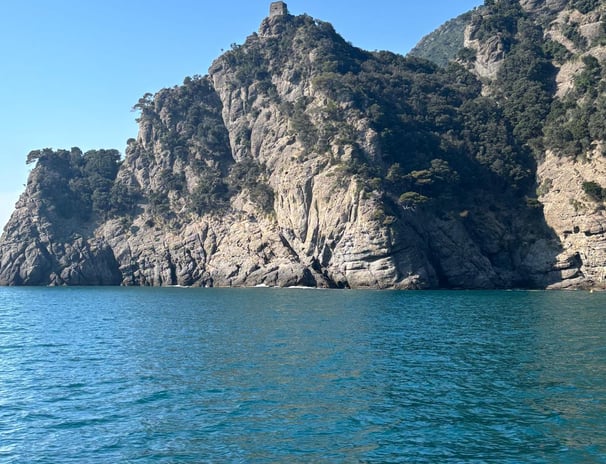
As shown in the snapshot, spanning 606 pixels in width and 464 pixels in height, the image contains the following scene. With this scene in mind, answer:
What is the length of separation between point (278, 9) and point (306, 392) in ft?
425

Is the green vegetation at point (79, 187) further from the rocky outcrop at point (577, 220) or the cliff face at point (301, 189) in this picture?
the rocky outcrop at point (577, 220)

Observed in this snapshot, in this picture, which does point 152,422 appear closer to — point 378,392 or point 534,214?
point 378,392

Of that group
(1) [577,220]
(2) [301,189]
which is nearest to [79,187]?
(2) [301,189]

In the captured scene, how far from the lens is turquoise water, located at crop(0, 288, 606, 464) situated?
16094mm

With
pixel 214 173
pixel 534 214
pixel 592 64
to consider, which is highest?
pixel 592 64

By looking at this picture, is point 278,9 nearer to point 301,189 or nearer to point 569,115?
point 301,189

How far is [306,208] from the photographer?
10038 centimetres

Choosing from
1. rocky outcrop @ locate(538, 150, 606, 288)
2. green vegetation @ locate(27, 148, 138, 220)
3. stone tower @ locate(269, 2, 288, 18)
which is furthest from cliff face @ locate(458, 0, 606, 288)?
green vegetation @ locate(27, 148, 138, 220)

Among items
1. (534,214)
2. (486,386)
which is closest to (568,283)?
(534,214)

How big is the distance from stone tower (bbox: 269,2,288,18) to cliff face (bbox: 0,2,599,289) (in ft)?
6.03

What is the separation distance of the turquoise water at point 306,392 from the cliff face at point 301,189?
164ft

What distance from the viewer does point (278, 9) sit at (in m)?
136

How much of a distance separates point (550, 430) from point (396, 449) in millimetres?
5203

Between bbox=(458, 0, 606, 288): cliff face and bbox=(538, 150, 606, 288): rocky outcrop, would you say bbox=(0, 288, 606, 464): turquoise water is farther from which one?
bbox=(458, 0, 606, 288): cliff face
